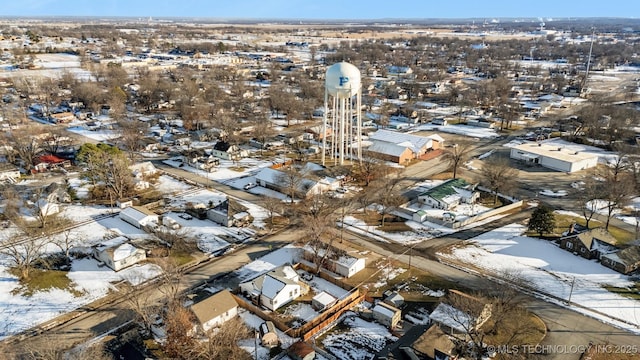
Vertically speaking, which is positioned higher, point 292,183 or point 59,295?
point 292,183

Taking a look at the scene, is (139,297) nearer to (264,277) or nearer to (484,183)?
(264,277)

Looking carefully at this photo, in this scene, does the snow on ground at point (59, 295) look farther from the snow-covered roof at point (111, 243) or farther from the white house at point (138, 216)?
the white house at point (138, 216)

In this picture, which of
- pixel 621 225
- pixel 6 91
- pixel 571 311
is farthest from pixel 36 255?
pixel 6 91

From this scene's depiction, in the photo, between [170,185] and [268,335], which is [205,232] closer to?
[170,185]

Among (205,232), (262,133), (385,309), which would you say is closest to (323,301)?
(385,309)

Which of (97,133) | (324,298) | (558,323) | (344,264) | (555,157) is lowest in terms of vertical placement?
(558,323)

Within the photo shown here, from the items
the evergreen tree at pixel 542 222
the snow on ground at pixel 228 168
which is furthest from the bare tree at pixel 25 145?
the evergreen tree at pixel 542 222
